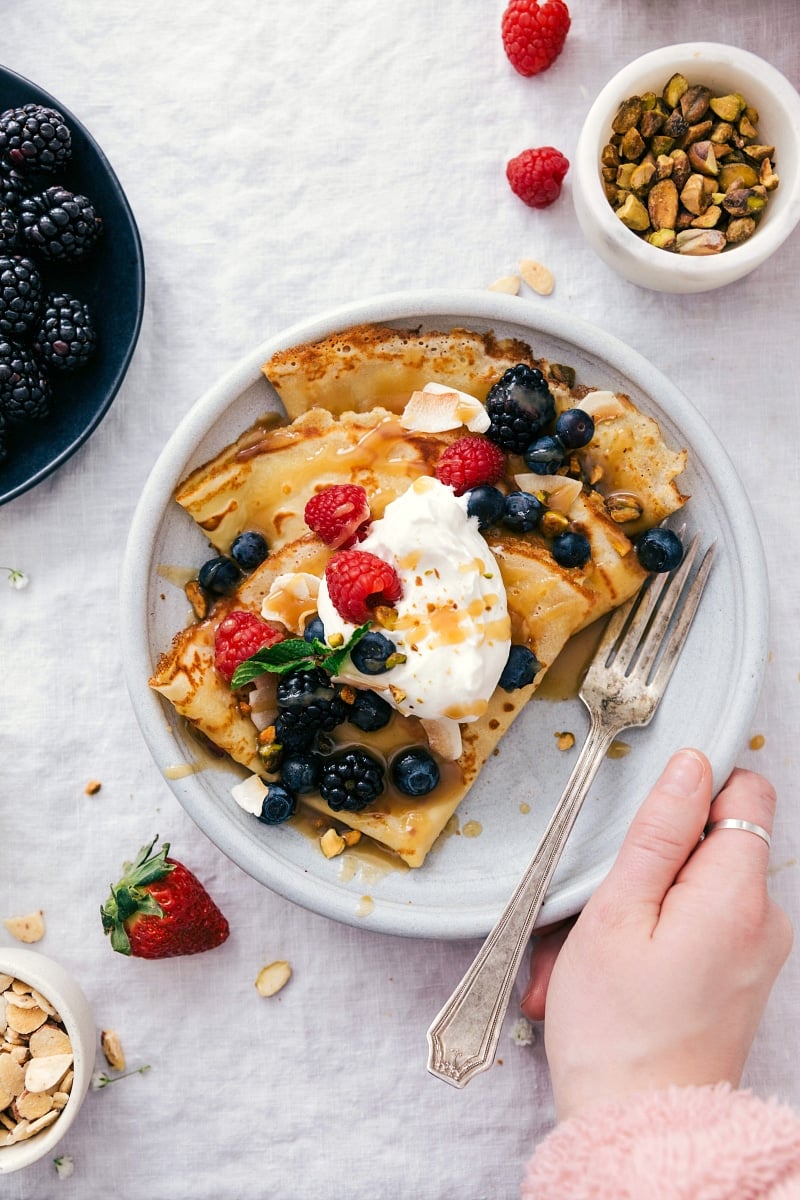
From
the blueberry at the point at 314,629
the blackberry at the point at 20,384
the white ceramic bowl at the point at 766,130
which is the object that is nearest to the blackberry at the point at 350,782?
the blueberry at the point at 314,629

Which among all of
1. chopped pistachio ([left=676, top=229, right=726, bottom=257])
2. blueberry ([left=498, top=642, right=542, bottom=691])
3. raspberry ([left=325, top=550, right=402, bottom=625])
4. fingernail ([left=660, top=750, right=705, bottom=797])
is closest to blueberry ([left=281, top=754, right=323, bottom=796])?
raspberry ([left=325, top=550, right=402, bottom=625])

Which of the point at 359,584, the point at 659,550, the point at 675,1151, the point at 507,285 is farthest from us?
the point at 507,285

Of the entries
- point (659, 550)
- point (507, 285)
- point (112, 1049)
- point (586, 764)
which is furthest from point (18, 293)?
point (112, 1049)

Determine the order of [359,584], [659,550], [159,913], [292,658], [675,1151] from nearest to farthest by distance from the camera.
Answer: [675,1151]
[359,584]
[292,658]
[659,550]
[159,913]

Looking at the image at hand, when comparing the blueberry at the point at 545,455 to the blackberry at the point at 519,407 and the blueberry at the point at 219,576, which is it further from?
the blueberry at the point at 219,576

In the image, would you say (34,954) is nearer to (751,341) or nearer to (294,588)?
(294,588)

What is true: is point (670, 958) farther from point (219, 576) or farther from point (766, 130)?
point (766, 130)

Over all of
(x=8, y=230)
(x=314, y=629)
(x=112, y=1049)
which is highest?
(x=8, y=230)

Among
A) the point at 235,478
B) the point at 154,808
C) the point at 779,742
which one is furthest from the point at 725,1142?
the point at 235,478
